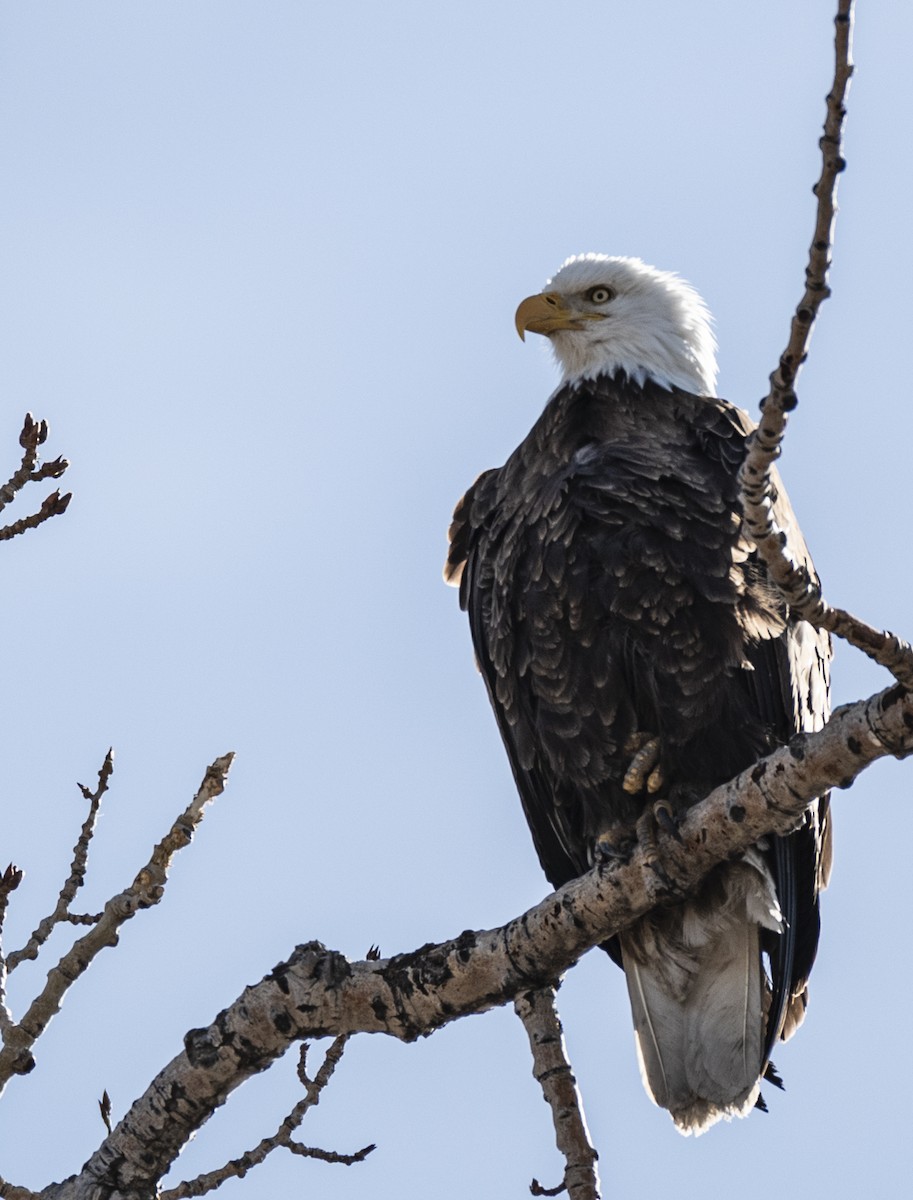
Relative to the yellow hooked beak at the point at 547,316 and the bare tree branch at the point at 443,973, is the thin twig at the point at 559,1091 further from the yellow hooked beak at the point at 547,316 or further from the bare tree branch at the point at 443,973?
the yellow hooked beak at the point at 547,316

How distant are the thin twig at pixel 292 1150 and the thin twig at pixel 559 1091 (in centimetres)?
43

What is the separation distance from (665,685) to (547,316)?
5.80 ft

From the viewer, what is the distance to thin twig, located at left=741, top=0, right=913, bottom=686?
2439mm

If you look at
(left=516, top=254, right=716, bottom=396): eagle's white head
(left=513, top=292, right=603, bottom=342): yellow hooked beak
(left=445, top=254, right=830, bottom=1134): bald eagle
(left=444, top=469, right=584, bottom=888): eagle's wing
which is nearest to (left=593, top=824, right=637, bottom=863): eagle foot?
(left=445, top=254, right=830, bottom=1134): bald eagle

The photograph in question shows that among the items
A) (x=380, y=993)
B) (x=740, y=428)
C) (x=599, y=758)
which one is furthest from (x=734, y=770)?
(x=380, y=993)

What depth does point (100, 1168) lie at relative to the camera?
11.3 feet

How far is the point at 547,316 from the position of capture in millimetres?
5738

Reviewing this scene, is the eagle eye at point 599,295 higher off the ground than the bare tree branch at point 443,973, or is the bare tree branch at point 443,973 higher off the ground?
the eagle eye at point 599,295

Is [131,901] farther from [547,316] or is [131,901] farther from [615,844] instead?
[547,316]

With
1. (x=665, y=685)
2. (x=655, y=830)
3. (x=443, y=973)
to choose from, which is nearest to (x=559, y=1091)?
(x=443, y=973)

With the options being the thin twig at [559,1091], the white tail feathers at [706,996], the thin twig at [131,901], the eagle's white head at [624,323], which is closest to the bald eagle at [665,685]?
the white tail feathers at [706,996]

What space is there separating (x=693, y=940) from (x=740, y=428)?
1535 mm

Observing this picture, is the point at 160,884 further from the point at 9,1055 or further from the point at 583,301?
the point at 583,301

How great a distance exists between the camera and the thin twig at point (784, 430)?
8.00 ft
